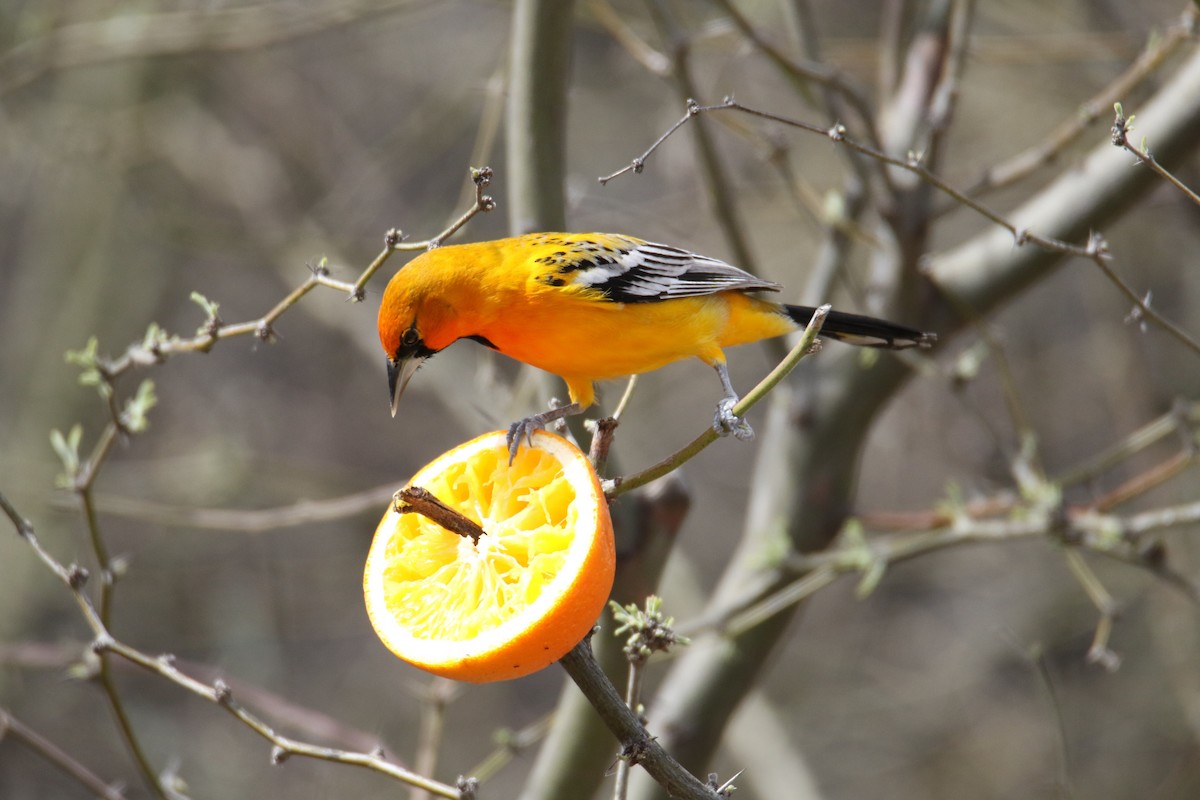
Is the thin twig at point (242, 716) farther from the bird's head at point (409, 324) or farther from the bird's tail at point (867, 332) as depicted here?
the bird's tail at point (867, 332)

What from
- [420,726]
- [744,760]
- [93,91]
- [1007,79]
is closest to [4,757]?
[420,726]

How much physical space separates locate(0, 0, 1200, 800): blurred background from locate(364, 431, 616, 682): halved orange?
341cm

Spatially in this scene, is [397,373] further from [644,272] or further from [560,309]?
[644,272]

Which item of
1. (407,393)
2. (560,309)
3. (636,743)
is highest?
(407,393)

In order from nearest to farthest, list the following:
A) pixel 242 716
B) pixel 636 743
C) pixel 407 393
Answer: pixel 636 743, pixel 242 716, pixel 407 393

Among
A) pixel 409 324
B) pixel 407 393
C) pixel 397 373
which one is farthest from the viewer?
pixel 407 393

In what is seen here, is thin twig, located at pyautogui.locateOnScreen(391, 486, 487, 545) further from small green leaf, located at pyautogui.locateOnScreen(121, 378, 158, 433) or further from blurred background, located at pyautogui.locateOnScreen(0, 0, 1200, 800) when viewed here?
blurred background, located at pyautogui.locateOnScreen(0, 0, 1200, 800)

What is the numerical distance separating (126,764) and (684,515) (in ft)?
24.6

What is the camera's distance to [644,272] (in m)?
3.57

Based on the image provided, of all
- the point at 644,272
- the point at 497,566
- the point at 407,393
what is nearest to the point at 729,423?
the point at 497,566

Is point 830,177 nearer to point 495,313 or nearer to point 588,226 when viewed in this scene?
point 588,226

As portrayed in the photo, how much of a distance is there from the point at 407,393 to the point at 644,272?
5.86 m

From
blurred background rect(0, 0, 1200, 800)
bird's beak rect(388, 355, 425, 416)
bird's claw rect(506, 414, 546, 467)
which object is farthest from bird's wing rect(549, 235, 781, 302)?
blurred background rect(0, 0, 1200, 800)

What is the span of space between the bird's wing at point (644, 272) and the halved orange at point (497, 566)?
3.14 feet
